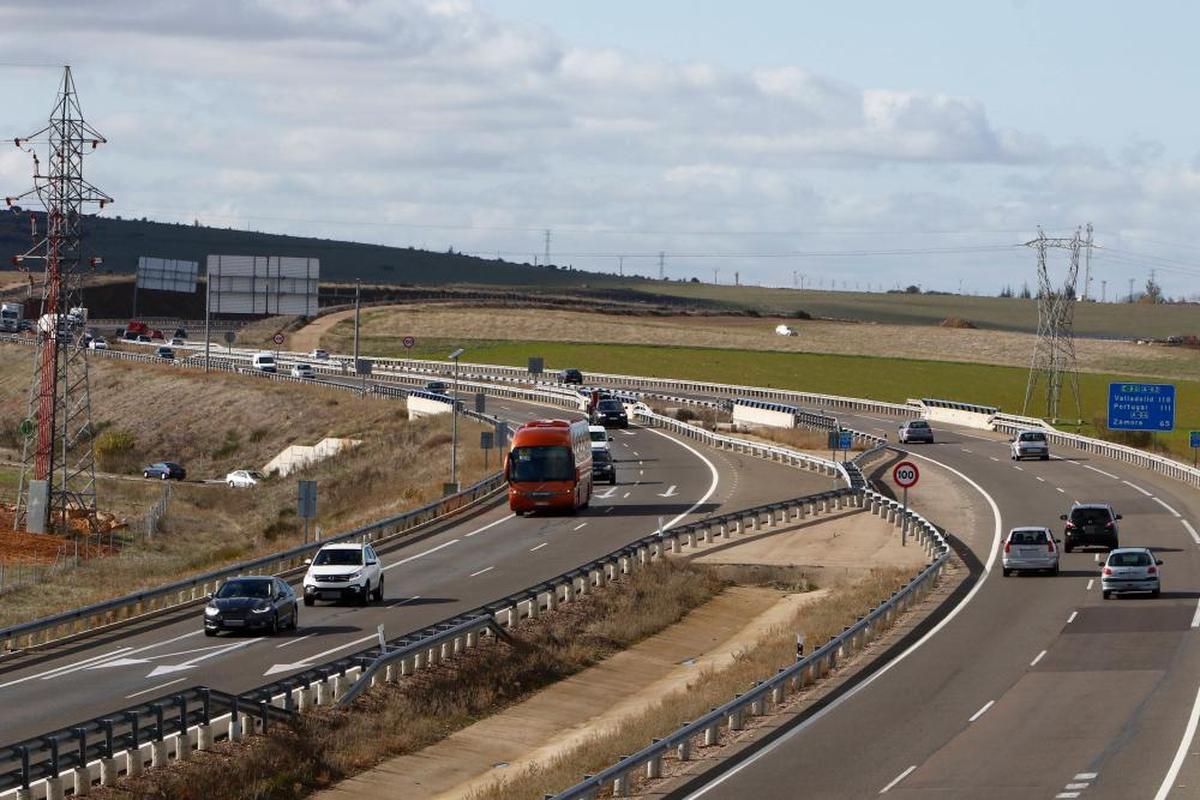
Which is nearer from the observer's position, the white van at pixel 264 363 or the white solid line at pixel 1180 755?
the white solid line at pixel 1180 755

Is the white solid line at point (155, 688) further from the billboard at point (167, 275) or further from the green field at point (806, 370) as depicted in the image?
the billboard at point (167, 275)

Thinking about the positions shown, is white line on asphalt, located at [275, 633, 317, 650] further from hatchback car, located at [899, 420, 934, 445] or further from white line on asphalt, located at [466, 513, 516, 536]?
hatchback car, located at [899, 420, 934, 445]

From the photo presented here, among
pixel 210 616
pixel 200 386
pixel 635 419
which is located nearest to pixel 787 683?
pixel 210 616

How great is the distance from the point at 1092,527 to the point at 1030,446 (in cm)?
3463

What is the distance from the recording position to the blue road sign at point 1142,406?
286 feet

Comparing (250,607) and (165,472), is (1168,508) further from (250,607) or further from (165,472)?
(165,472)

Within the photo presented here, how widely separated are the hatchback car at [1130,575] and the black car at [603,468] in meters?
33.3

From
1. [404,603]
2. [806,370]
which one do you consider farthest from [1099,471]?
[806,370]

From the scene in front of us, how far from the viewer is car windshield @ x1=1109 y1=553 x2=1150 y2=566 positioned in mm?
44375

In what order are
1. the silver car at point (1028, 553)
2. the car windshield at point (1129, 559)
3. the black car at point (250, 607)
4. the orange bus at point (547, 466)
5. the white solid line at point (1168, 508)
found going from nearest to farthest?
the black car at point (250, 607) < the car windshield at point (1129, 559) < the silver car at point (1028, 553) < the orange bus at point (547, 466) < the white solid line at point (1168, 508)

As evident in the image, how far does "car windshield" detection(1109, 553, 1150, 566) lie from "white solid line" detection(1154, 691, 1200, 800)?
1402 centimetres

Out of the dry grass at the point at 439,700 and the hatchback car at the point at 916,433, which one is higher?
the hatchback car at the point at 916,433

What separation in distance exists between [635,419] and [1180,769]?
85459 millimetres

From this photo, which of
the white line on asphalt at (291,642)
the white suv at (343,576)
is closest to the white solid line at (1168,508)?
the white suv at (343,576)
